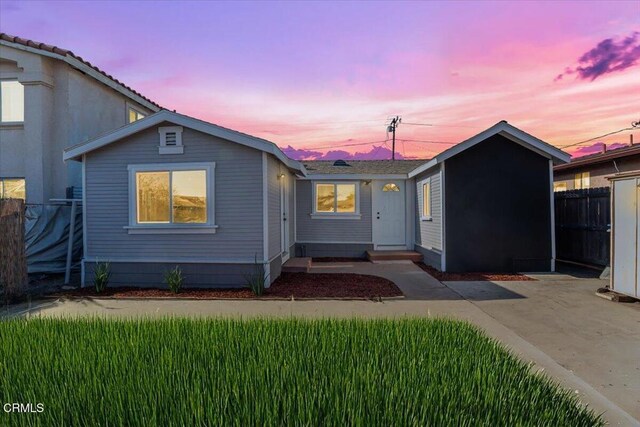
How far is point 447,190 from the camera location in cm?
1100

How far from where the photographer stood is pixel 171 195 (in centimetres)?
923

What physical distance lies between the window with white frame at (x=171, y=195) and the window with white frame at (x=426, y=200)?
274 inches

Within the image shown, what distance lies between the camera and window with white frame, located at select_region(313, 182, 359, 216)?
14.8 m

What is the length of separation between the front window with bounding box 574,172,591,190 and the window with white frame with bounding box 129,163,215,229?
13.8m

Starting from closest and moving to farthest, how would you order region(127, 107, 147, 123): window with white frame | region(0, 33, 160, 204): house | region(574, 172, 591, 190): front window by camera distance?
region(0, 33, 160, 204): house
region(127, 107, 147, 123): window with white frame
region(574, 172, 591, 190): front window

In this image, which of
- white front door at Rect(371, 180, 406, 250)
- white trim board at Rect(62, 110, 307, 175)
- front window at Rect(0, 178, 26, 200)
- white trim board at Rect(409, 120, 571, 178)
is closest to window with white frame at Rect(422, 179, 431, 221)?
white front door at Rect(371, 180, 406, 250)

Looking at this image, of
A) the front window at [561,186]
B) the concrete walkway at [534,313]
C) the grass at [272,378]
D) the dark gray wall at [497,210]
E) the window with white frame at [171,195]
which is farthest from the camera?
the front window at [561,186]

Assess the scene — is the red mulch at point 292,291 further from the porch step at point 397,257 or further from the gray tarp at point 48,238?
the porch step at point 397,257

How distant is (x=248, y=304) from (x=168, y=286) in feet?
8.41

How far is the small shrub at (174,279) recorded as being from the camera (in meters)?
8.59

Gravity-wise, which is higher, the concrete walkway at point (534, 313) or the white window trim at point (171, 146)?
the white window trim at point (171, 146)

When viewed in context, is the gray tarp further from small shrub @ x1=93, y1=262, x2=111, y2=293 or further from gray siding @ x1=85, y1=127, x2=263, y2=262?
small shrub @ x1=93, y1=262, x2=111, y2=293

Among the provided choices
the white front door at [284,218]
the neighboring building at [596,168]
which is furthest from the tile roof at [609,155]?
the white front door at [284,218]

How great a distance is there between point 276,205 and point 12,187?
25.0 ft
